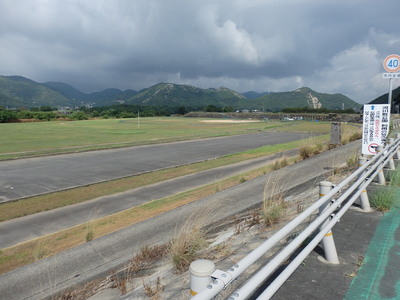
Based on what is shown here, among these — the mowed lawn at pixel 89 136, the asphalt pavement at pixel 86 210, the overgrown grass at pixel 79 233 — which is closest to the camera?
the overgrown grass at pixel 79 233

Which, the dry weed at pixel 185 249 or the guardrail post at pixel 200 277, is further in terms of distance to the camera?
the dry weed at pixel 185 249

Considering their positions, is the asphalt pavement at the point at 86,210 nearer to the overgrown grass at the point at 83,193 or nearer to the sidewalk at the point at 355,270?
the overgrown grass at the point at 83,193

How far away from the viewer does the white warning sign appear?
34.0 ft

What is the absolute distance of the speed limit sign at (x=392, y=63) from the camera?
33.2 ft

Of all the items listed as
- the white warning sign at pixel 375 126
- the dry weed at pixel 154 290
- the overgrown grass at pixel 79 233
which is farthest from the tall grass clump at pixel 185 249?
the white warning sign at pixel 375 126

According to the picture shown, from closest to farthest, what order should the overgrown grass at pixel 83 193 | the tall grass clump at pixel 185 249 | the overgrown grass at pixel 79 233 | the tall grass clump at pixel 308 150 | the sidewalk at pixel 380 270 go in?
the sidewalk at pixel 380 270 → the tall grass clump at pixel 185 249 → the overgrown grass at pixel 79 233 → the overgrown grass at pixel 83 193 → the tall grass clump at pixel 308 150

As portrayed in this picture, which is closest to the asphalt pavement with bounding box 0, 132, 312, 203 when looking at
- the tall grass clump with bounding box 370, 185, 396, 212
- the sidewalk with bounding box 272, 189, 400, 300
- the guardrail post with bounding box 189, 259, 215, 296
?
the sidewalk with bounding box 272, 189, 400, 300

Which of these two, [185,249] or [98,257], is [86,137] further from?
[185,249]

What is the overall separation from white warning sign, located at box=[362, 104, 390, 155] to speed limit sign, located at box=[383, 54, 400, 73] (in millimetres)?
1337

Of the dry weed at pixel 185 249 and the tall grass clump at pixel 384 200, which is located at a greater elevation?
the tall grass clump at pixel 384 200

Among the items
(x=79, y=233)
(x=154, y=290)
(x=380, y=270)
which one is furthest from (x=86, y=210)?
(x=380, y=270)

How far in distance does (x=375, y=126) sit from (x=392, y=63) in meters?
2.35

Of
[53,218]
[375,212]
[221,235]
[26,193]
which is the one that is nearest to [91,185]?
[26,193]

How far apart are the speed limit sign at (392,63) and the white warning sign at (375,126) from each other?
1337mm
